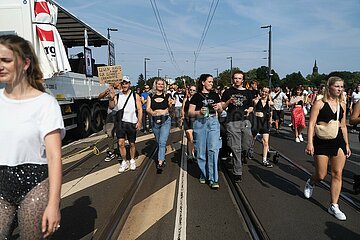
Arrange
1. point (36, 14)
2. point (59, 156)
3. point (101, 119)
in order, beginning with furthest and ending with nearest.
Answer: point (101, 119)
point (36, 14)
point (59, 156)

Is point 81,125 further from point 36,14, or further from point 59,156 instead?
point 59,156

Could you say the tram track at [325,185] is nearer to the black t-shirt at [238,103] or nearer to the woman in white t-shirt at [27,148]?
the black t-shirt at [238,103]

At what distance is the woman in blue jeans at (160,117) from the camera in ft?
20.7

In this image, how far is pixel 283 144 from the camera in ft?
30.9

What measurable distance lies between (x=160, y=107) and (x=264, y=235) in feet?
12.4

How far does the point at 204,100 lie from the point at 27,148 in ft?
12.4

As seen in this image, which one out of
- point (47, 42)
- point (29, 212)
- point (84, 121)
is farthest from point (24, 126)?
point (84, 121)

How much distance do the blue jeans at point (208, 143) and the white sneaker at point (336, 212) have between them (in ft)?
5.94

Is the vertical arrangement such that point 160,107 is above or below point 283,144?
above

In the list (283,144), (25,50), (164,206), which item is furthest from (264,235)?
(283,144)

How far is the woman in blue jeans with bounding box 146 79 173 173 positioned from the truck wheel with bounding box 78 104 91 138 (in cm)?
488

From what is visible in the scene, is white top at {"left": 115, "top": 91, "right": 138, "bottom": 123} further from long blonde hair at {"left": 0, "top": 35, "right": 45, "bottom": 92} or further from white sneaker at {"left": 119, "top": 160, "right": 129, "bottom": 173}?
long blonde hair at {"left": 0, "top": 35, "right": 45, "bottom": 92}

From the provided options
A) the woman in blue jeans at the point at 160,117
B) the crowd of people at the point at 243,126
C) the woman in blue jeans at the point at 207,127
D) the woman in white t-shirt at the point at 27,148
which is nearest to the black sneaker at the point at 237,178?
the crowd of people at the point at 243,126

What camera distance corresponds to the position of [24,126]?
1.78 meters
